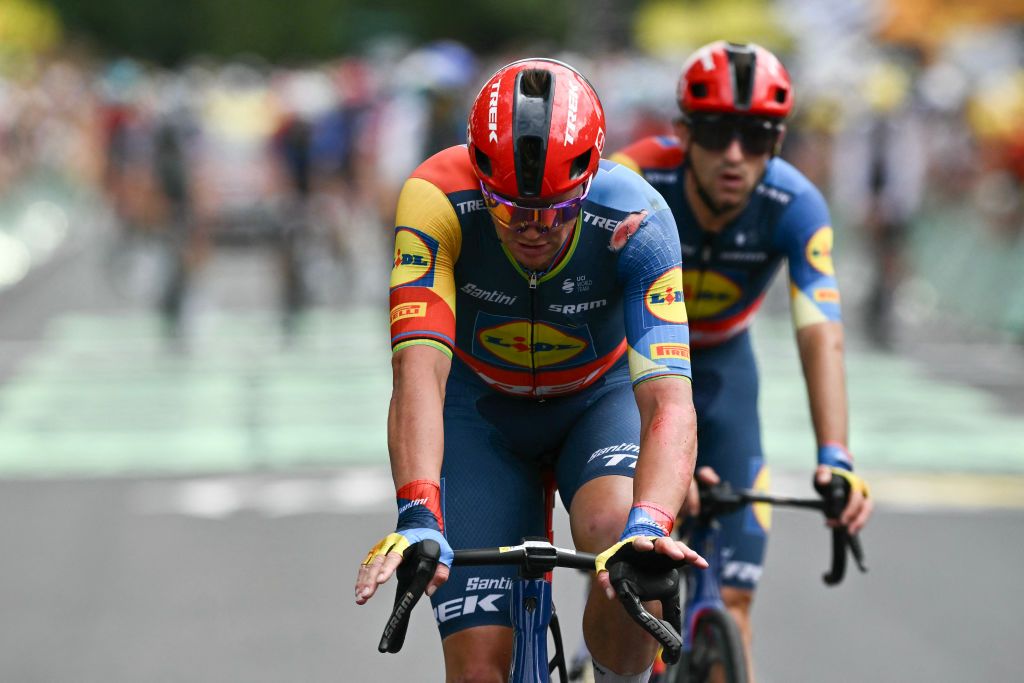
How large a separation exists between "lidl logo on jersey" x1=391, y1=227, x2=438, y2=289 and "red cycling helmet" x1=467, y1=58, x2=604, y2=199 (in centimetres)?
29

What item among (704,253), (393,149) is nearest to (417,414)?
(704,253)

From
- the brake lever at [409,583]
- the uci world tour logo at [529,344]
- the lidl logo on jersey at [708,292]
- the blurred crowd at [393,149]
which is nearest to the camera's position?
the brake lever at [409,583]

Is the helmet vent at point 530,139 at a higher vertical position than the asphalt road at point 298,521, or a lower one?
higher

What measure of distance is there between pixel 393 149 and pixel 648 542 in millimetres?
15276

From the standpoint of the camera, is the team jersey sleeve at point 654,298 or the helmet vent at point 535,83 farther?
the team jersey sleeve at point 654,298

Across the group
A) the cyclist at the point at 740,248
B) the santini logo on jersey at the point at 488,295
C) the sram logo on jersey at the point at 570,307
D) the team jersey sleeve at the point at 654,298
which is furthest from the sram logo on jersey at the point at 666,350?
the cyclist at the point at 740,248

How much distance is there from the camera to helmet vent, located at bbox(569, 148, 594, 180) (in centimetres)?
398

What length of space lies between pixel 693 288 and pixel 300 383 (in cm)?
899

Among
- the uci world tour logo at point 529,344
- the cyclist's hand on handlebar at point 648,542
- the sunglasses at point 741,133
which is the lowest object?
the cyclist's hand on handlebar at point 648,542

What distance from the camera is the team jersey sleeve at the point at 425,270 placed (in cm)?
419

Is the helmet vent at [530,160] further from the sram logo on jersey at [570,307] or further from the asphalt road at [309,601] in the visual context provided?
the asphalt road at [309,601]

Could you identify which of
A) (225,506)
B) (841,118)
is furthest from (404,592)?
(841,118)

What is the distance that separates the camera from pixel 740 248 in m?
5.61

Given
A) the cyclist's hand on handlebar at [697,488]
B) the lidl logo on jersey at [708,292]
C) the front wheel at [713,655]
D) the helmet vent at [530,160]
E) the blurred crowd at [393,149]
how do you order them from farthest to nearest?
1. the blurred crowd at [393,149]
2. the lidl logo on jersey at [708,292]
3. the cyclist's hand on handlebar at [697,488]
4. the front wheel at [713,655]
5. the helmet vent at [530,160]
